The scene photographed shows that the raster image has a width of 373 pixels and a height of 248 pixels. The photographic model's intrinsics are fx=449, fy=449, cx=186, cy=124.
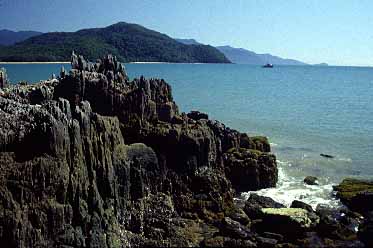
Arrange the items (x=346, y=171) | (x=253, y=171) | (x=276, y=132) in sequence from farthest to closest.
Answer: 1. (x=276, y=132)
2. (x=346, y=171)
3. (x=253, y=171)

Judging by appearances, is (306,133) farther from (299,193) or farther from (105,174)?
(105,174)

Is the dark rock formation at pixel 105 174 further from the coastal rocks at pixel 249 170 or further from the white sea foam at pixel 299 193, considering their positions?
the white sea foam at pixel 299 193

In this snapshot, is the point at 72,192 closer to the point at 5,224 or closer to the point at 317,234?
the point at 5,224

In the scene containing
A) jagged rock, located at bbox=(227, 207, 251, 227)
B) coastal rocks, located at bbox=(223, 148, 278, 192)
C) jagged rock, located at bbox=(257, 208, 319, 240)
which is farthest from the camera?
coastal rocks, located at bbox=(223, 148, 278, 192)

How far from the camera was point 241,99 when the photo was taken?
95.4 meters

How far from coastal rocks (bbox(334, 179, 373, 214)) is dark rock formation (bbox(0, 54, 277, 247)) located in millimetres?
7019

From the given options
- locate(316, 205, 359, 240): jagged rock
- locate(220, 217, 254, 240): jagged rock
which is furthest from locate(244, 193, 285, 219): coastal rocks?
locate(316, 205, 359, 240): jagged rock

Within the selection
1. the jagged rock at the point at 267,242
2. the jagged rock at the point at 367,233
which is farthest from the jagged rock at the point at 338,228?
the jagged rock at the point at 267,242

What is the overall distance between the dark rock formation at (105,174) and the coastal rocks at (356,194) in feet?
23.0

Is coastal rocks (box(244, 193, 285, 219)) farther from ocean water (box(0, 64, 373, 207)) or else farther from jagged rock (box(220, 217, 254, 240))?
ocean water (box(0, 64, 373, 207))

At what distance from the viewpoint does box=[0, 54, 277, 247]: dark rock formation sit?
18.4 metres

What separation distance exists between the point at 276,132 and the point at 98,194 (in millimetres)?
38718

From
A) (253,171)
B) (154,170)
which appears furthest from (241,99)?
(154,170)

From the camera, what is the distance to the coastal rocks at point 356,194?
26.6 meters
